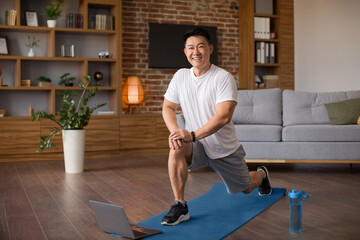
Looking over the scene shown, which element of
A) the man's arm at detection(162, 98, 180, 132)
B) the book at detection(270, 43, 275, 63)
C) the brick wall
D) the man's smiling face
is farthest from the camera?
the book at detection(270, 43, 275, 63)

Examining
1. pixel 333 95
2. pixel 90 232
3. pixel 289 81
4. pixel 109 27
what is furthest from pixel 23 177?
pixel 289 81

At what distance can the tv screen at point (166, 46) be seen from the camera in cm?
635

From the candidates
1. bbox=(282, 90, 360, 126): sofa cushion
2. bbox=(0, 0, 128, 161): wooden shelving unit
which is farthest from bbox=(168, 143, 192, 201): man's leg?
bbox=(0, 0, 128, 161): wooden shelving unit

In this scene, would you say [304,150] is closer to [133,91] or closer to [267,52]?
[133,91]

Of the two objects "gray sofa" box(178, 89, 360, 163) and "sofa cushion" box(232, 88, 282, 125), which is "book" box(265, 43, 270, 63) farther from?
"gray sofa" box(178, 89, 360, 163)

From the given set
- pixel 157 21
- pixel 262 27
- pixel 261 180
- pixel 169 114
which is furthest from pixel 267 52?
pixel 169 114

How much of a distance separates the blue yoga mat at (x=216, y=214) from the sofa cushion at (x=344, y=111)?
166 centimetres

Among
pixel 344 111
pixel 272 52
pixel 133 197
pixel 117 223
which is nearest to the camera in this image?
pixel 117 223

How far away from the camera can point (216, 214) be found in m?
2.75

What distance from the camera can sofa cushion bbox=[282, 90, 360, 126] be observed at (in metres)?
4.90

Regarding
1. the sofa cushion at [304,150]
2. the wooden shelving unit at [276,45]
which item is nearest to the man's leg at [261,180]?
the sofa cushion at [304,150]

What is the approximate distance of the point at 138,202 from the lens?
3.15 meters

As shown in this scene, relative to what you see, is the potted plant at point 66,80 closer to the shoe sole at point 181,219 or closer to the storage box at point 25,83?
the storage box at point 25,83

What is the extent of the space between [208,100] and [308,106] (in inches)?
104
